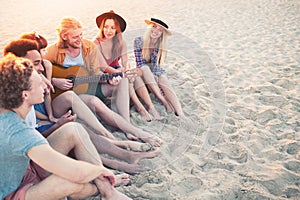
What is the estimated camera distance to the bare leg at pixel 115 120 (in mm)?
2234

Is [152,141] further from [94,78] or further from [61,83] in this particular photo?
[61,83]

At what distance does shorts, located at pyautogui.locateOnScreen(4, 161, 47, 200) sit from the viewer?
1.39 m

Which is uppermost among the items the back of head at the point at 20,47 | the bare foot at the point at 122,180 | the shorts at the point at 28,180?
the back of head at the point at 20,47

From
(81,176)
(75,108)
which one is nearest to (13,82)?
(81,176)

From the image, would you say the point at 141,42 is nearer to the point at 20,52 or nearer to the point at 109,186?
the point at 20,52

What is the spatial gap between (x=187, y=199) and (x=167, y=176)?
23 cm

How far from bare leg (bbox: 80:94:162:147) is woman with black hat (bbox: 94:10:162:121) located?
296 mm

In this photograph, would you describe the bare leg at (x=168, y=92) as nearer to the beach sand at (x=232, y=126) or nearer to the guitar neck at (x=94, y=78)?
the beach sand at (x=232, y=126)

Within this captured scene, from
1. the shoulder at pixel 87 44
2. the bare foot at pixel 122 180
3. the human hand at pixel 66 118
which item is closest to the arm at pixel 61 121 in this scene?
the human hand at pixel 66 118

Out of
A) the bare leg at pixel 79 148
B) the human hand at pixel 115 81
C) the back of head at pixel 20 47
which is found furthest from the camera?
the human hand at pixel 115 81

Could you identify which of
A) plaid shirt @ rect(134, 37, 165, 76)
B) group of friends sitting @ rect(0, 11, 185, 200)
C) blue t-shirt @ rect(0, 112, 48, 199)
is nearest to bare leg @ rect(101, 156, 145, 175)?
group of friends sitting @ rect(0, 11, 185, 200)

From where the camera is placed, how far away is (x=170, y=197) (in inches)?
72.3

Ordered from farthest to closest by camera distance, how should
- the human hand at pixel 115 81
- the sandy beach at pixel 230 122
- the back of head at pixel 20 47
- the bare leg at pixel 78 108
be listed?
the human hand at pixel 115 81, the bare leg at pixel 78 108, the sandy beach at pixel 230 122, the back of head at pixel 20 47

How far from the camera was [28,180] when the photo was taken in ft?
4.81
